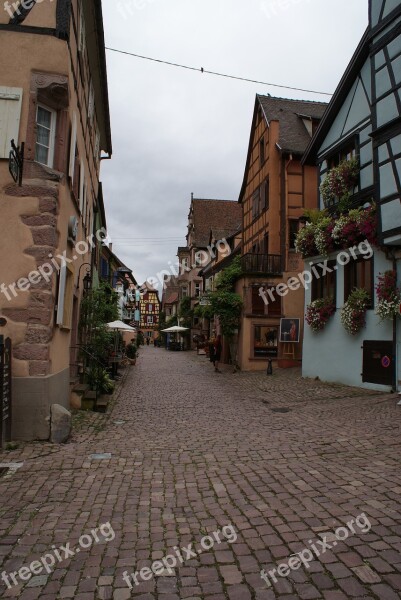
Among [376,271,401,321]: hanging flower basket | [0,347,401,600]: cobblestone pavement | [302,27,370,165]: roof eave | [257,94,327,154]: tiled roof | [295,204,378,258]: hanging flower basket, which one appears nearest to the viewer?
[0,347,401,600]: cobblestone pavement

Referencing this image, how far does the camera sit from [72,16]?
8.65m

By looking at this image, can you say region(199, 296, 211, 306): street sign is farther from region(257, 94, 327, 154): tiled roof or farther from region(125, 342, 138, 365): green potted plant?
region(257, 94, 327, 154): tiled roof

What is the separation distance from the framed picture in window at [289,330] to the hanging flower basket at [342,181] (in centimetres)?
695

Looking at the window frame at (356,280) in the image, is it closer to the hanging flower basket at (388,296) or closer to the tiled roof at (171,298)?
the hanging flower basket at (388,296)

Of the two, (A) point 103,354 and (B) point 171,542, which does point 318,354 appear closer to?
(A) point 103,354

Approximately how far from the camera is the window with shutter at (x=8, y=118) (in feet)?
24.7

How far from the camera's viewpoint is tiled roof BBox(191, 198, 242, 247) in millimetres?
49441

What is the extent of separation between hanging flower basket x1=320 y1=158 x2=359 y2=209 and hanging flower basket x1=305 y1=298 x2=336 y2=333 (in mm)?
3032

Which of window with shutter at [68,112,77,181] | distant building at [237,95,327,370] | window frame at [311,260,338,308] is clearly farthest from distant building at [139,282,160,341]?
window with shutter at [68,112,77,181]

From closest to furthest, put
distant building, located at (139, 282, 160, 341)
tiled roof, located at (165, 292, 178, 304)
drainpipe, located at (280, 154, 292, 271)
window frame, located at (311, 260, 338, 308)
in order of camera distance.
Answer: window frame, located at (311, 260, 338, 308) < drainpipe, located at (280, 154, 292, 271) < tiled roof, located at (165, 292, 178, 304) < distant building, located at (139, 282, 160, 341)

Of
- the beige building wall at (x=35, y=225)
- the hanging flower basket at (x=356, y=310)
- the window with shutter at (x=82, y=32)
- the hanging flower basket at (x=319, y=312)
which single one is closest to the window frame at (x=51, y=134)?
the beige building wall at (x=35, y=225)

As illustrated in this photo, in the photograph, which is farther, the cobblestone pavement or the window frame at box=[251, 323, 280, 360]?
the window frame at box=[251, 323, 280, 360]

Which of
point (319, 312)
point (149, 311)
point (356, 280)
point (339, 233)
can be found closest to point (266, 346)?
point (319, 312)

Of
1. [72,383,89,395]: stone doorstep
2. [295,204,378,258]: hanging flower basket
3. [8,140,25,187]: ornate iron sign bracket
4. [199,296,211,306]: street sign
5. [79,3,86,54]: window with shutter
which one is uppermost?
[79,3,86,54]: window with shutter
